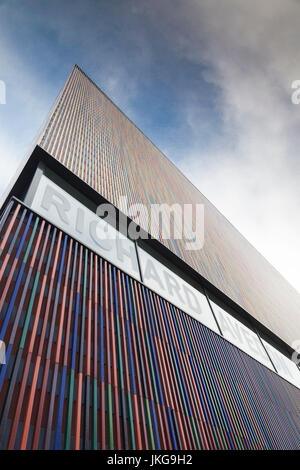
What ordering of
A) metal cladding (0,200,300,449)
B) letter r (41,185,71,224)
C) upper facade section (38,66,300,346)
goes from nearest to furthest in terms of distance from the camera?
metal cladding (0,200,300,449) → letter r (41,185,71,224) → upper facade section (38,66,300,346)

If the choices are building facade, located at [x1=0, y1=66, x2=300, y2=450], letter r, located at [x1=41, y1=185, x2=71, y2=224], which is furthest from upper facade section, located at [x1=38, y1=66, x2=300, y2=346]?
letter r, located at [x1=41, y1=185, x2=71, y2=224]

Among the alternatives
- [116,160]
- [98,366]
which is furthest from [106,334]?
[116,160]

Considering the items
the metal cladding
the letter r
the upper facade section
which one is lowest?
the metal cladding

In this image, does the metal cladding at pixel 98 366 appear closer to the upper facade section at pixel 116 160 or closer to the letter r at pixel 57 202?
the letter r at pixel 57 202

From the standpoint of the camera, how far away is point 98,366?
3.69 m

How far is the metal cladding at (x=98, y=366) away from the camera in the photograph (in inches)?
113

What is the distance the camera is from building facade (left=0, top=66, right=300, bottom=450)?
303 centimetres

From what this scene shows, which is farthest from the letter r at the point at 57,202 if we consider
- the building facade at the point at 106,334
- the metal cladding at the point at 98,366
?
the metal cladding at the point at 98,366

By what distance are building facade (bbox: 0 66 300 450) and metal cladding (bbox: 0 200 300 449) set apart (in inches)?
0.7

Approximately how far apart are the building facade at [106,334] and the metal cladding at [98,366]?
2cm

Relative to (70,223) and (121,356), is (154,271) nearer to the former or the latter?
(70,223)

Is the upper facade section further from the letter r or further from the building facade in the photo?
the letter r

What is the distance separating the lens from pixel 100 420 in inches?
123

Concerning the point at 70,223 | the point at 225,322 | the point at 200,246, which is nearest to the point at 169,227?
the point at 200,246
